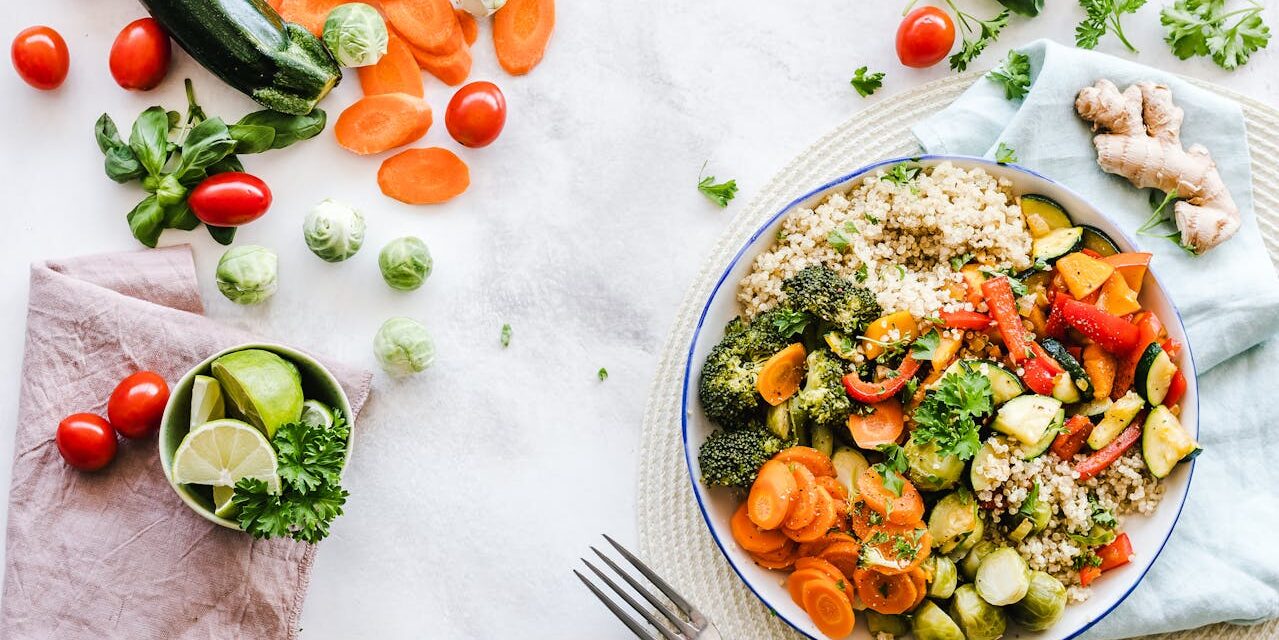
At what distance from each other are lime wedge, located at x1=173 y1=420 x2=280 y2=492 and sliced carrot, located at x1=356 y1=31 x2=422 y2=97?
1319 mm

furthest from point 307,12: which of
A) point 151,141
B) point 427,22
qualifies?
point 151,141

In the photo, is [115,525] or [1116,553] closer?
[1116,553]

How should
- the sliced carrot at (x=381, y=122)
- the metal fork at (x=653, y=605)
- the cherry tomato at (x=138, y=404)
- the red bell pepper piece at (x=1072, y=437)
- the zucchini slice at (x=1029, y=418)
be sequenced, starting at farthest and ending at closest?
the sliced carrot at (x=381, y=122) < the cherry tomato at (x=138, y=404) < the metal fork at (x=653, y=605) < the red bell pepper piece at (x=1072, y=437) < the zucchini slice at (x=1029, y=418)

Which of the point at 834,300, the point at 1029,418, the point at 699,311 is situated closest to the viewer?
the point at 1029,418

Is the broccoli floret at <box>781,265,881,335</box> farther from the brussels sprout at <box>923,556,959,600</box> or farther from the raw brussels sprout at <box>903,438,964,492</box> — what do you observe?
the brussels sprout at <box>923,556,959,600</box>

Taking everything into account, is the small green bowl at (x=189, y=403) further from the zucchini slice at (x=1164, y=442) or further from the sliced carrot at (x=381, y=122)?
the zucchini slice at (x=1164, y=442)

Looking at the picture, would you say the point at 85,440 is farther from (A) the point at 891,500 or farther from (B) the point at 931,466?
(B) the point at 931,466

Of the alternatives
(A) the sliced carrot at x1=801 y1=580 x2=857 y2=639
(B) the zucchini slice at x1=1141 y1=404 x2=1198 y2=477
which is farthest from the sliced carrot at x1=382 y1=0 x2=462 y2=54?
(B) the zucchini slice at x1=1141 y1=404 x2=1198 y2=477

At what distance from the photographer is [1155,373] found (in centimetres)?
280

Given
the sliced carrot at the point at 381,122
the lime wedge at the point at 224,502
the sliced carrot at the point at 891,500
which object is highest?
the sliced carrot at the point at 381,122

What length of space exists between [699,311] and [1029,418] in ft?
3.78

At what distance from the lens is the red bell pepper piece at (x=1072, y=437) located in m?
2.86

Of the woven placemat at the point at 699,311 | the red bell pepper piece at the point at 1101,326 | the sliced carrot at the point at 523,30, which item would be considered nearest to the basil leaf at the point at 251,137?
the sliced carrot at the point at 523,30

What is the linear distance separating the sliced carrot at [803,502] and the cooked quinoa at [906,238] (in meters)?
0.55
